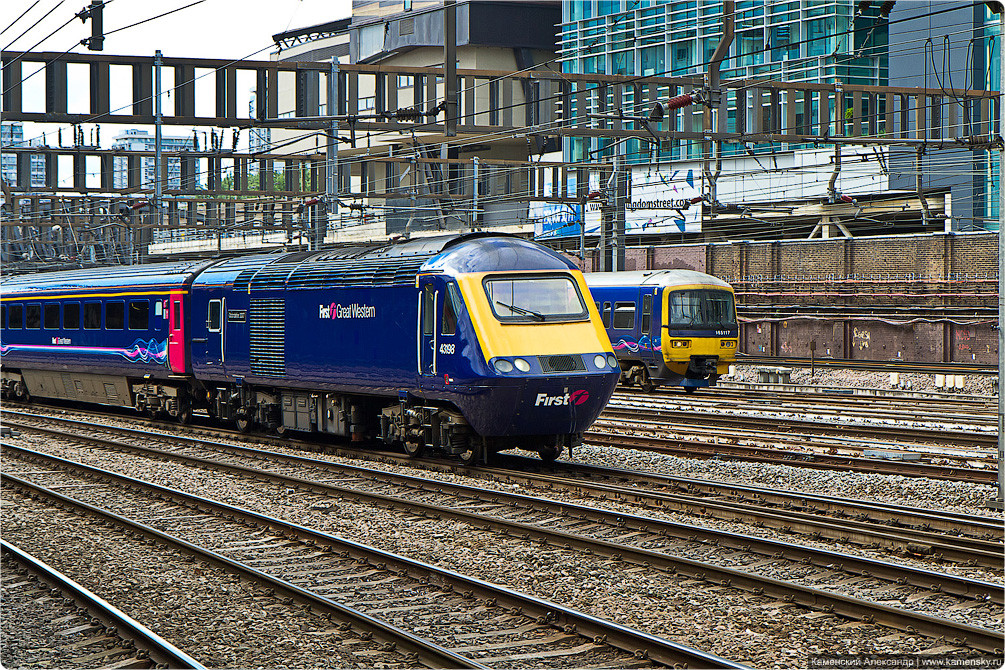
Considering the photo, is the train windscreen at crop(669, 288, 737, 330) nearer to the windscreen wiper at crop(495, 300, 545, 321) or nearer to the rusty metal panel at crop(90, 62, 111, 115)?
the windscreen wiper at crop(495, 300, 545, 321)

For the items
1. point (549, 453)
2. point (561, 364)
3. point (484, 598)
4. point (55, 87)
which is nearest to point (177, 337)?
point (55, 87)

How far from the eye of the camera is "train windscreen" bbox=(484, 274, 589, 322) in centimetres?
1498

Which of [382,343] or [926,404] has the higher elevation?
[382,343]

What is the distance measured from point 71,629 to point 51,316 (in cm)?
1973

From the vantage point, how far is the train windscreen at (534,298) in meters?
15.0

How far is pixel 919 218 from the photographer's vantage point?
154 feet

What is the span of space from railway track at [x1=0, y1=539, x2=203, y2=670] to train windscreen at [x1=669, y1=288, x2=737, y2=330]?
20.4 metres

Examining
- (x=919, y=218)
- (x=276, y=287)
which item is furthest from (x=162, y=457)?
(x=919, y=218)

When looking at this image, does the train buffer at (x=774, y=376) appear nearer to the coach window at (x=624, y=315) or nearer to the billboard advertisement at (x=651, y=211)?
the coach window at (x=624, y=315)

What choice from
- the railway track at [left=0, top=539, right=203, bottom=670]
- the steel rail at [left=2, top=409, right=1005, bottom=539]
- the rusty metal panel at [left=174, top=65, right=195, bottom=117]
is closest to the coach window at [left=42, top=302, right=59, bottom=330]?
the rusty metal panel at [left=174, top=65, right=195, bottom=117]

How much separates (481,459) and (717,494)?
389 centimetres

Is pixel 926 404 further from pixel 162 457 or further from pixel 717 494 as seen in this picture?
pixel 162 457

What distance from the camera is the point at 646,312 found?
94.9 ft

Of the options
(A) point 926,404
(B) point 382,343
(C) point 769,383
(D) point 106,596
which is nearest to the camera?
(D) point 106,596
